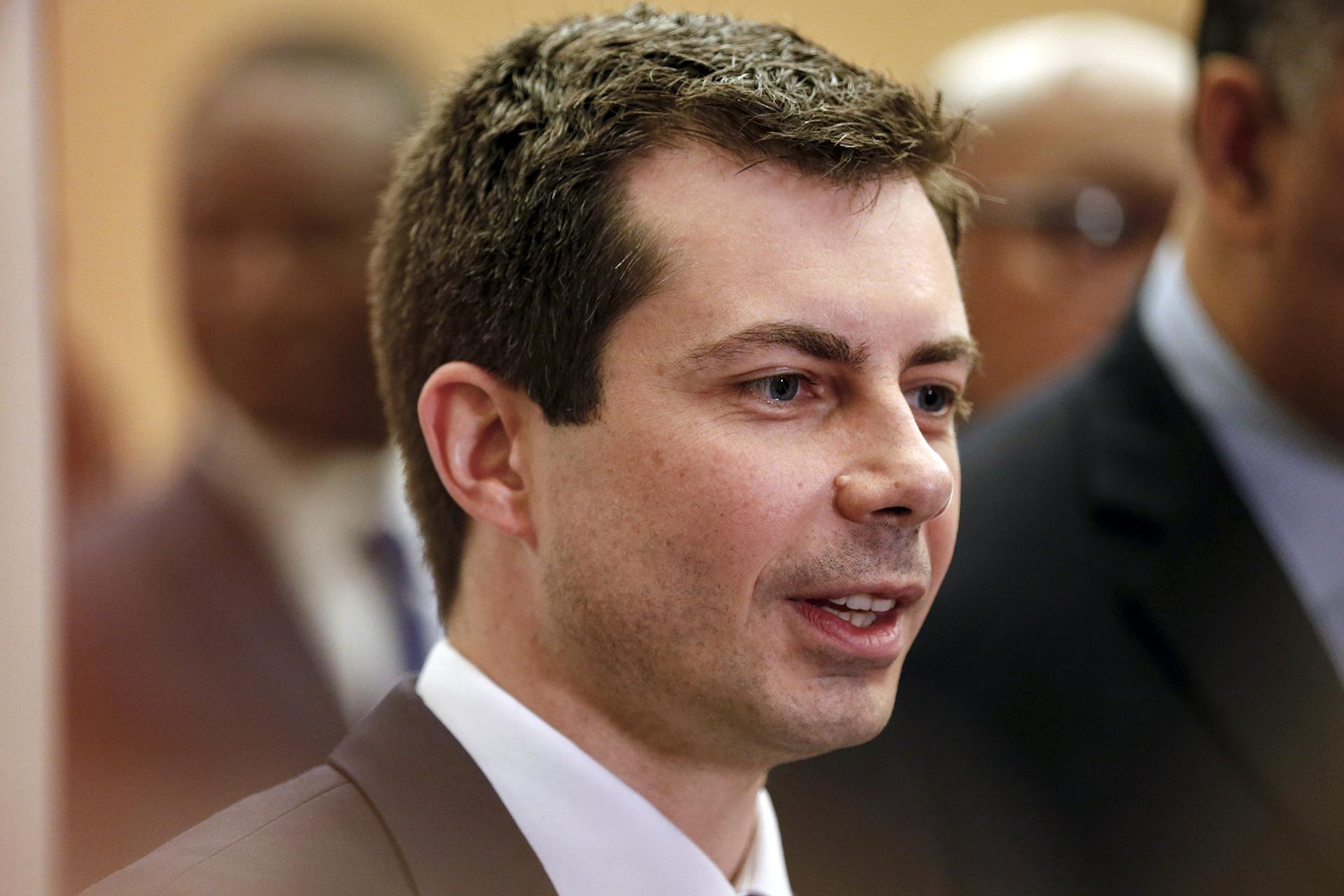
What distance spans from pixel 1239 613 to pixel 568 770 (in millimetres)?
660

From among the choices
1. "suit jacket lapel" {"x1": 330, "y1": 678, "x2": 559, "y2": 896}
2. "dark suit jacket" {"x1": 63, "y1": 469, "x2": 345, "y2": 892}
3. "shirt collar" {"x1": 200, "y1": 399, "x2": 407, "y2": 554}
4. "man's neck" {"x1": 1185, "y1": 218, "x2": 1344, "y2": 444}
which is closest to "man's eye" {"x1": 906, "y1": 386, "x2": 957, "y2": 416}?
"suit jacket lapel" {"x1": 330, "y1": 678, "x2": 559, "y2": 896}

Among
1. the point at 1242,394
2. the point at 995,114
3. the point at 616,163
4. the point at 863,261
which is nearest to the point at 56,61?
the point at 616,163

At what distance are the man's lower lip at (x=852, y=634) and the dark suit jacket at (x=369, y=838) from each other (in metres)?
0.22

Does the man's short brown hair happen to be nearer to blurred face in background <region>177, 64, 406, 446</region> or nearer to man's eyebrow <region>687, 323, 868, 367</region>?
man's eyebrow <region>687, 323, 868, 367</region>

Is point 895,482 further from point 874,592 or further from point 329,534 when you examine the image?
point 329,534

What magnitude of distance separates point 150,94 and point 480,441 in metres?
0.97

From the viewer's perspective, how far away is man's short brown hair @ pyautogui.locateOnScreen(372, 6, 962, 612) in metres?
0.92

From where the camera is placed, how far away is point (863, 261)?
2.97ft

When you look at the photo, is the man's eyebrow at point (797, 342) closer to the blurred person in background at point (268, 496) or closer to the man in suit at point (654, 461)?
the man in suit at point (654, 461)

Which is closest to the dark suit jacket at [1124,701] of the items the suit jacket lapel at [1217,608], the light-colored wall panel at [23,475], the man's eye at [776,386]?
the suit jacket lapel at [1217,608]

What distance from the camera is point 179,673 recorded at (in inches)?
63.2

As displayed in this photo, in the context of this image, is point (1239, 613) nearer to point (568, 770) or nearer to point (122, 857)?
point (568, 770)

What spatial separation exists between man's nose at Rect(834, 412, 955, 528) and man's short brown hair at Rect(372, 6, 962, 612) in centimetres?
16

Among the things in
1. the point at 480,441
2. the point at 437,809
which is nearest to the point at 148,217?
the point at 480,441
